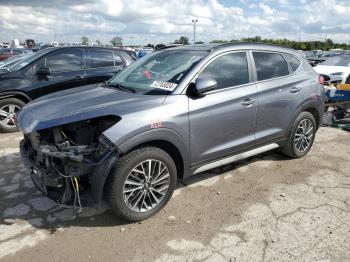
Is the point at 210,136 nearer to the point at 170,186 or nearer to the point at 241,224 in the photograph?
the point at 170,186

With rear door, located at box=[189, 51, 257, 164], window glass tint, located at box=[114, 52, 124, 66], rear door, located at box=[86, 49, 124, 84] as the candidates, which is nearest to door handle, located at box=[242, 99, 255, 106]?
rear door, located at box=[189, 51, 257, 164]

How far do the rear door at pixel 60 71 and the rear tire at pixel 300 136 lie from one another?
4.46m

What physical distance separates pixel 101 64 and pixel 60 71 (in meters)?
0.93

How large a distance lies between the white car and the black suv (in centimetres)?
767

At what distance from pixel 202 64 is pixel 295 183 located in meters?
2.08

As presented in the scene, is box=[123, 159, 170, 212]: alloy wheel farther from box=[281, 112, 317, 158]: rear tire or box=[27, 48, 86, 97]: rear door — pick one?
box=[27, 48, 86, 97]: rear door

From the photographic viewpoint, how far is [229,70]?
4.28 meters

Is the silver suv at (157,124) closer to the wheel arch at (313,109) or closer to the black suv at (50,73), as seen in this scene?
the wheel arch at (313,109)

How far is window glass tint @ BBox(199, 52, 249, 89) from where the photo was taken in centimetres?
409

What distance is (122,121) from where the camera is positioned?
333 centimetres

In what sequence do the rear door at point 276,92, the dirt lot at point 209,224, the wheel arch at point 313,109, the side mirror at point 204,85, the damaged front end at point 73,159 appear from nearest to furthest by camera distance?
the dirt lot at point 209,224
the damaged front end at point 73,159
the side mirror at point 204,85
the rear door at point 276,92
the wheel arch at point 313,109

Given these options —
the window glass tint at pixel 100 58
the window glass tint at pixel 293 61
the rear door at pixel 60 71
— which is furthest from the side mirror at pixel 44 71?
the window glass tint at pixel 293 61

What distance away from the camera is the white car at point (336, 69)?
39.8 feet

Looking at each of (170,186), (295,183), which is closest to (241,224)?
(170,186)
